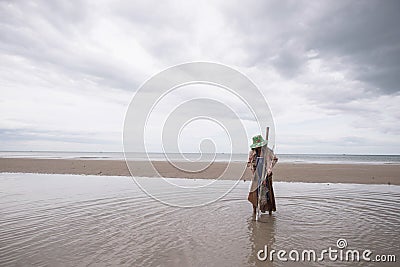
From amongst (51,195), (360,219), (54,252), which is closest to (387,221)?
(360,219)

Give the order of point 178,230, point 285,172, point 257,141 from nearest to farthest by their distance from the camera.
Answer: point 178,230, point 257,141, point 285,172

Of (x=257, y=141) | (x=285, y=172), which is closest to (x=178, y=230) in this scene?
(x=257, y=141)

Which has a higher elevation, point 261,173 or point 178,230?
point 261,173

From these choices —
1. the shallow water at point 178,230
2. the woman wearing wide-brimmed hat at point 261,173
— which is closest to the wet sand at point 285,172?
the shallow water at point 178,230

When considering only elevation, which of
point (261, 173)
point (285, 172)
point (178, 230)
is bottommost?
point (178, 230)

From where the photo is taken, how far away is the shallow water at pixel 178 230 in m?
4.96

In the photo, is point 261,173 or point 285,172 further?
point 285,172

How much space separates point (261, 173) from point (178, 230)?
120 inches

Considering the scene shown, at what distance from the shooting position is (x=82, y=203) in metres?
9.59

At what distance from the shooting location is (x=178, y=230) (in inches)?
257

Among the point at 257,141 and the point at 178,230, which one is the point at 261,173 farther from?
the point at 178,230

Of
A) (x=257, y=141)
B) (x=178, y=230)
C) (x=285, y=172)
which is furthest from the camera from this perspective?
(x=285, y=172)

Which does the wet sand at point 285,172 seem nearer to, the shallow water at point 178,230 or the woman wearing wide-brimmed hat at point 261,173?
the shallow water at point 178,230

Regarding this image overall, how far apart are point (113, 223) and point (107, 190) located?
571cm
